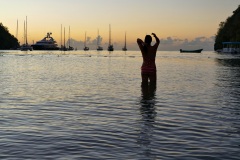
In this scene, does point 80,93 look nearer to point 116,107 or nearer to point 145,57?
point 145,57

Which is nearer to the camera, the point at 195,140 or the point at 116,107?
the point at 195,140

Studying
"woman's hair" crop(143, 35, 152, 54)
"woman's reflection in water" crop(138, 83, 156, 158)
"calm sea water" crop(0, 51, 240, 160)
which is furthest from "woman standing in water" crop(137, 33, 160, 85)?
"calm sea water" crop(0, 51, 240, 160)

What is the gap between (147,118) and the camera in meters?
10.5

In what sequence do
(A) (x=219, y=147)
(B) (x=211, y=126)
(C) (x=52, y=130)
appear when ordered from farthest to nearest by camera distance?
(B) (x=211, y=126), (C) (x=52, y=130), (A) (x=219, y=147)

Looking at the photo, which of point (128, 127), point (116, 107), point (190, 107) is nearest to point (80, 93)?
point (116, 107)

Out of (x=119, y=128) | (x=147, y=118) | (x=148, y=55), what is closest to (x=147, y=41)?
(x=148, y=55)

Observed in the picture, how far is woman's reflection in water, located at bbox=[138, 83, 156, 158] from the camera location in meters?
7.35

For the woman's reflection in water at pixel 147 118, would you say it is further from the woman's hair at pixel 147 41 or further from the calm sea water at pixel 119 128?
the woman's hair at pixel 147 41

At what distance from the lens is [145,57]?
15258 mm

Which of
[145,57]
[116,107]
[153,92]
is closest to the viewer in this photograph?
[116,107]

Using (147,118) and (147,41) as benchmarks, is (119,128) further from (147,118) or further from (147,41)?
(147,41)

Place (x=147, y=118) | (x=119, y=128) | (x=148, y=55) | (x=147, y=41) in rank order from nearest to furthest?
(x=119, y=128), (x=147, y=118), (x=147, y=41), (x=148, y=55)

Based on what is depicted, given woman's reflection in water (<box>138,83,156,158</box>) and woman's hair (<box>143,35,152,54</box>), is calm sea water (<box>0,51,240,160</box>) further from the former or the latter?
woman's hair (<box>143,35,152,54</box>)

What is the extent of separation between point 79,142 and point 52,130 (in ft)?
4.33
